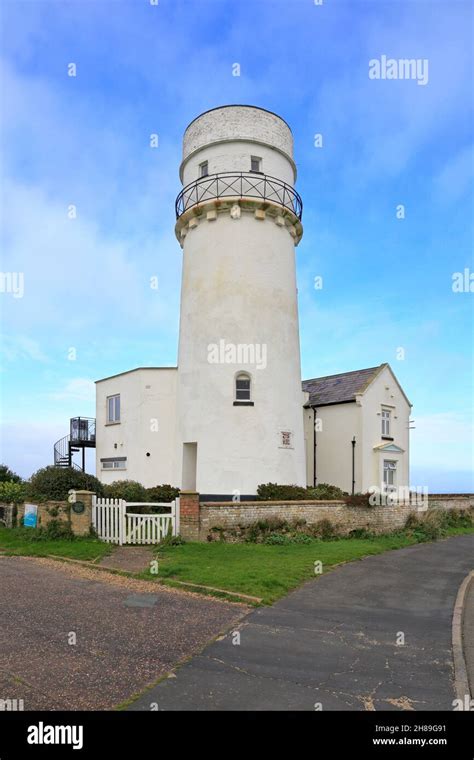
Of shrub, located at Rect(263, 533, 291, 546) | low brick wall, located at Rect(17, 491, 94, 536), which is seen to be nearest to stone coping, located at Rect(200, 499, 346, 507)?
shrub, located at Rect(263, 533, 291, 546)

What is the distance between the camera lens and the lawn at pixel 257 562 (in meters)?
10.6

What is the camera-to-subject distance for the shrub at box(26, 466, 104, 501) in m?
17.2

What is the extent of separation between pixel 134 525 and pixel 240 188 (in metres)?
12.9

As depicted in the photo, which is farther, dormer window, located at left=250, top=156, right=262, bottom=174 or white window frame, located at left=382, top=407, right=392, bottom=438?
white window frame, located at left=382, top=407, right=392, bottom=438

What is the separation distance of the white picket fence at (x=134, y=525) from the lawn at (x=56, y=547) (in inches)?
18.5

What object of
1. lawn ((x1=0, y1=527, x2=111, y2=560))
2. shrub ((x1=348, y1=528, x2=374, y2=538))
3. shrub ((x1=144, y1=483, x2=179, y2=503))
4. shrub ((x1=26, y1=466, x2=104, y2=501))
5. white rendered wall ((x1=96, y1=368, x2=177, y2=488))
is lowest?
shrub ((x1=348, y1=528, x2=374, y2=538))

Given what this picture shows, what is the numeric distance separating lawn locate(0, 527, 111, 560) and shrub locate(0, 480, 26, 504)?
2.51 meters

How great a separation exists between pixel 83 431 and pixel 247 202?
49.4 feet

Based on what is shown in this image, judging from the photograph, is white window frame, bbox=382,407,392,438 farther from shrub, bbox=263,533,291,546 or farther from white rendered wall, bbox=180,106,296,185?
shrub, bbox=263,533,291,546

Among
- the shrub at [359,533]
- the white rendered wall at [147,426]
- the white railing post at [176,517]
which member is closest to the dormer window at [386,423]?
the shrub at [359,533]

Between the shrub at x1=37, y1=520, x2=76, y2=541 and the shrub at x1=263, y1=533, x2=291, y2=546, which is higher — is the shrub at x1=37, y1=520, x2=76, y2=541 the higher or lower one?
the higher one

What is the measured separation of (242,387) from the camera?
20.1 metres

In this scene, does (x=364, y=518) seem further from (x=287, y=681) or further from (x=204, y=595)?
(x=287, y=681)
